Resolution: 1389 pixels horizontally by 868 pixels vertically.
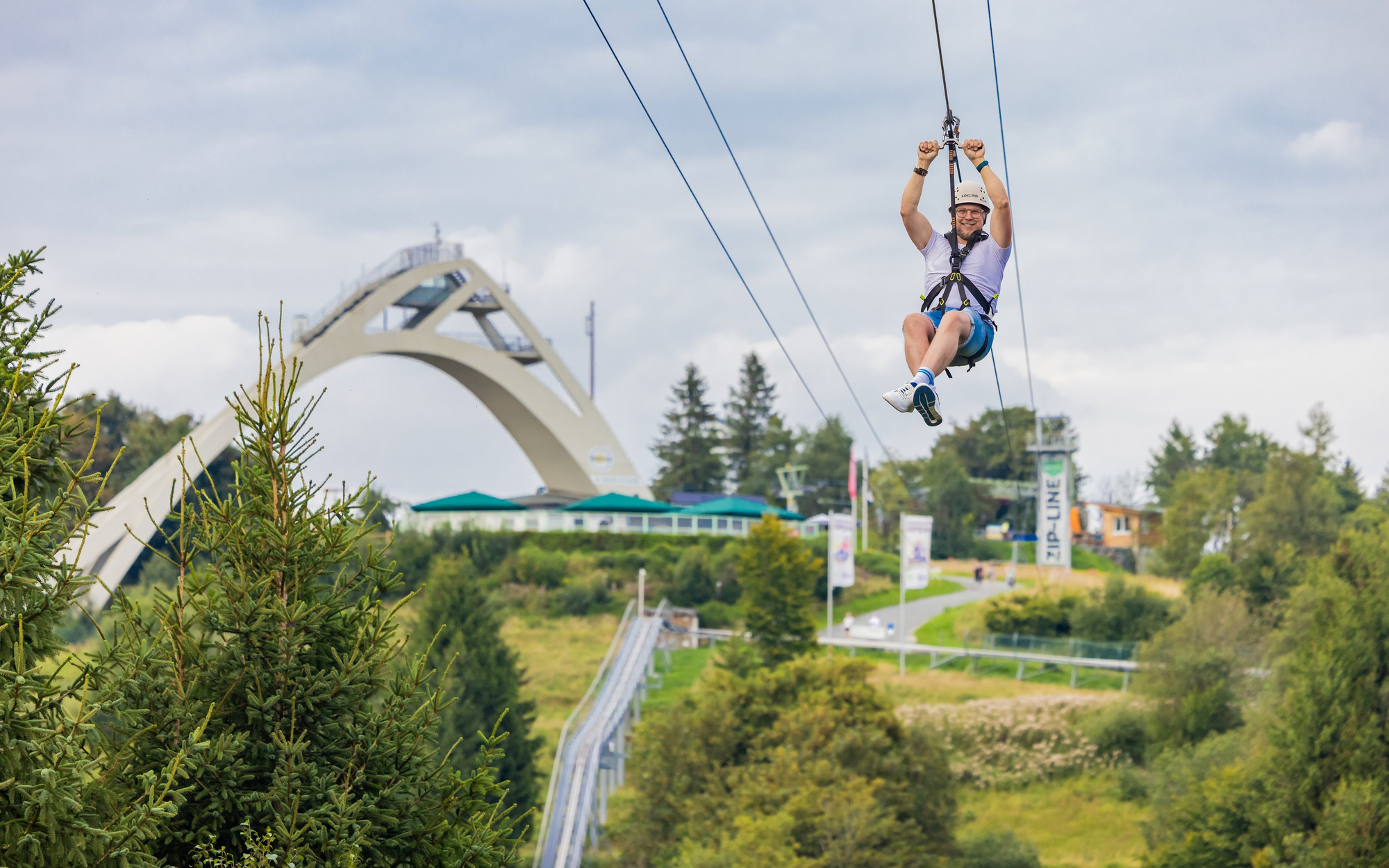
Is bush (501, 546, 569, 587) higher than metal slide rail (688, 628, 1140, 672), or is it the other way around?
bush (501, 546, 569, 587)

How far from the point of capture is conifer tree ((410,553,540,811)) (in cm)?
3684

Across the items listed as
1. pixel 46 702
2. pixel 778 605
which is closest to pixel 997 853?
pixel 778 605

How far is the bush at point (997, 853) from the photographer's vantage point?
33750 mm

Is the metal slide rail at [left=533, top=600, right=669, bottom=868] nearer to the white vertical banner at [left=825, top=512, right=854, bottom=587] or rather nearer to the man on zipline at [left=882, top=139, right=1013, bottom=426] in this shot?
the white vertical banner at [left=825, top=512, right=854, bottom=587]

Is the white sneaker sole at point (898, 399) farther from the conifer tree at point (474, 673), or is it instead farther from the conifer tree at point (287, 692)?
the conifer tree at point (474, 673)

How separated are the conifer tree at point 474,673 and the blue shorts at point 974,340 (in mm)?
28414

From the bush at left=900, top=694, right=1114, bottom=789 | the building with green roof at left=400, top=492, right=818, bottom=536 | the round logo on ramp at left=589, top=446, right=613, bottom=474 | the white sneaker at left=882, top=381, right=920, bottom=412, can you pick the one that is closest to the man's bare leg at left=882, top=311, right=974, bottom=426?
the white sneaker at left=882, top=381, right=920, bottom=412

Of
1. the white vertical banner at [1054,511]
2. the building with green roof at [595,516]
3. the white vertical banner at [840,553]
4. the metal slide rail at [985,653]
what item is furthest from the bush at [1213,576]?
the building with green roof at [595,516]

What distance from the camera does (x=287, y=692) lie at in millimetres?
9734

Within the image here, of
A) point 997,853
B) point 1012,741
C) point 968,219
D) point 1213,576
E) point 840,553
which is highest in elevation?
point 968,219

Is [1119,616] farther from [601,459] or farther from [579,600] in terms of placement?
[601,459]

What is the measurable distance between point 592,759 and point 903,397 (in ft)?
97.2

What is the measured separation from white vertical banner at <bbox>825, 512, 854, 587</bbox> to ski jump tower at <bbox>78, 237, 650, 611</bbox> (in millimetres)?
24044

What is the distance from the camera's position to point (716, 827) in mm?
32188
